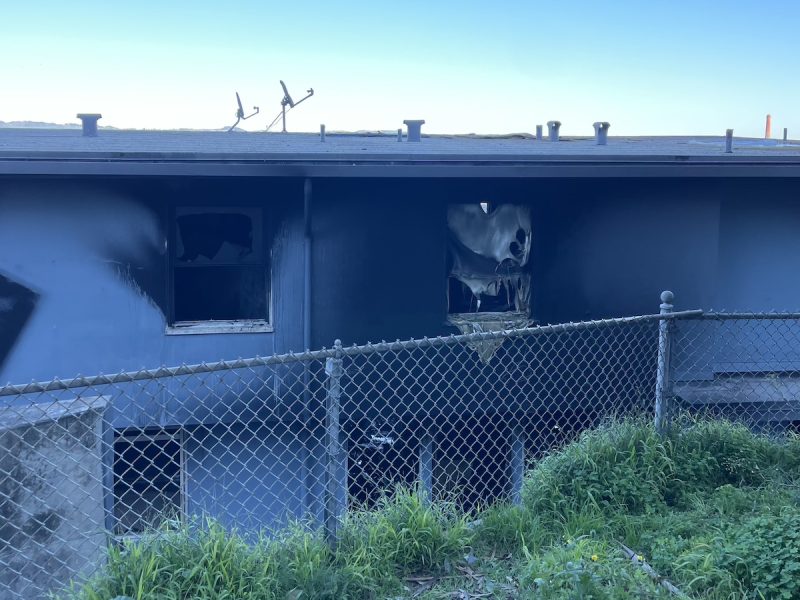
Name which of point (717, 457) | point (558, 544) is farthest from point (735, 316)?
point (558, 544)

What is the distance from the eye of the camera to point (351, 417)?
7426mm

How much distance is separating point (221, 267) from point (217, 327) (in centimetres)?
65

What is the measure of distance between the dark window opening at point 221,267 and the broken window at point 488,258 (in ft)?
6.93

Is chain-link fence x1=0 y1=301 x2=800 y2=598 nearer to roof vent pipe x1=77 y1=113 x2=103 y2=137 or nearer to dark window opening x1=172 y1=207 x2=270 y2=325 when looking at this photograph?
dark window opening x1=172 y1=207 x2=270 y2=325

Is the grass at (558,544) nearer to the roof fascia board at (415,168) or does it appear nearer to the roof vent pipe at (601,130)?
the roof fascia board at (415,168)

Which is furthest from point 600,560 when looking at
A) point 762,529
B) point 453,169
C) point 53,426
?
point 453,169

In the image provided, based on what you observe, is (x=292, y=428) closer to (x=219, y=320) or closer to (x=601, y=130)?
(x=219, y=320)

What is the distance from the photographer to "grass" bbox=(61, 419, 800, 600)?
297 cm

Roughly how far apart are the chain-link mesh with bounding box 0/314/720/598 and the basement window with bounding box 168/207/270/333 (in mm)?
647

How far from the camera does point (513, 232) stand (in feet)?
26.9

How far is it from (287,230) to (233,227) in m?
0.64

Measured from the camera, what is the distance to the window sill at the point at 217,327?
7508 millimetres

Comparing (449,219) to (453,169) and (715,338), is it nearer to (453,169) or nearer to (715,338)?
(453,169)

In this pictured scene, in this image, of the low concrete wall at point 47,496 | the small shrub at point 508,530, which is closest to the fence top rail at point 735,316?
the small shrub at point 508,530
